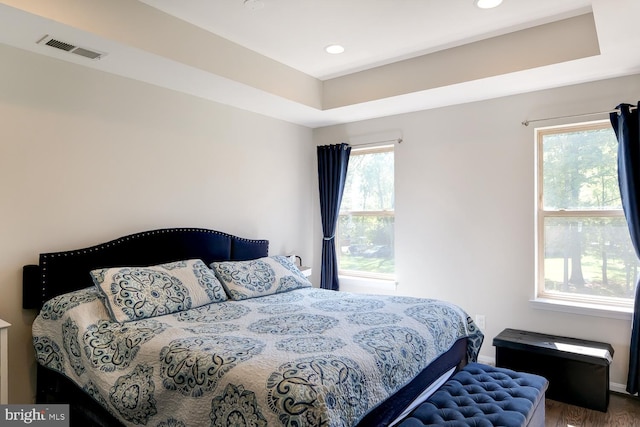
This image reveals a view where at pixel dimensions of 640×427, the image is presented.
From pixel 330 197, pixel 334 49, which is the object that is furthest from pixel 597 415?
pixel 334 49

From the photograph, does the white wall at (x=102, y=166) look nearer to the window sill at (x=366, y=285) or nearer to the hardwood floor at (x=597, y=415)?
the window sill at (x=366, y=285)

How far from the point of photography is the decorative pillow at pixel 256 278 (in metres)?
3.00

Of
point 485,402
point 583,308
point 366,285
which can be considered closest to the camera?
point 485,402

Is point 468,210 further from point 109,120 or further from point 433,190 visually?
point 109,120

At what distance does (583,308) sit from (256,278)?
→ 2.52 meters

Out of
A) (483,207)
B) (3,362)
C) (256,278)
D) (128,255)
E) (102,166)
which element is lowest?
(3,362)

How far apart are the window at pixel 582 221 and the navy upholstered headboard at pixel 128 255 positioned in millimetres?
2576

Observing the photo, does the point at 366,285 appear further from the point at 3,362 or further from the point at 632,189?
the point at 3,362

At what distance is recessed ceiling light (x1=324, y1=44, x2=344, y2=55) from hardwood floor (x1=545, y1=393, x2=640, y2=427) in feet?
9.86

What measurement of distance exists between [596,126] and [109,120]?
145 inches

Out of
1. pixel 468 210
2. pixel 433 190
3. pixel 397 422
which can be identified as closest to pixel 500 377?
pixel 397 422

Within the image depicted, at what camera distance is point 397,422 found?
190cm

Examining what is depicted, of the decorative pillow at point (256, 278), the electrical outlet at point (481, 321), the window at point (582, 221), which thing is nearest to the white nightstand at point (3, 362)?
the decorative pillow at point (256, 278)

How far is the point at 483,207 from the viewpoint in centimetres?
356
